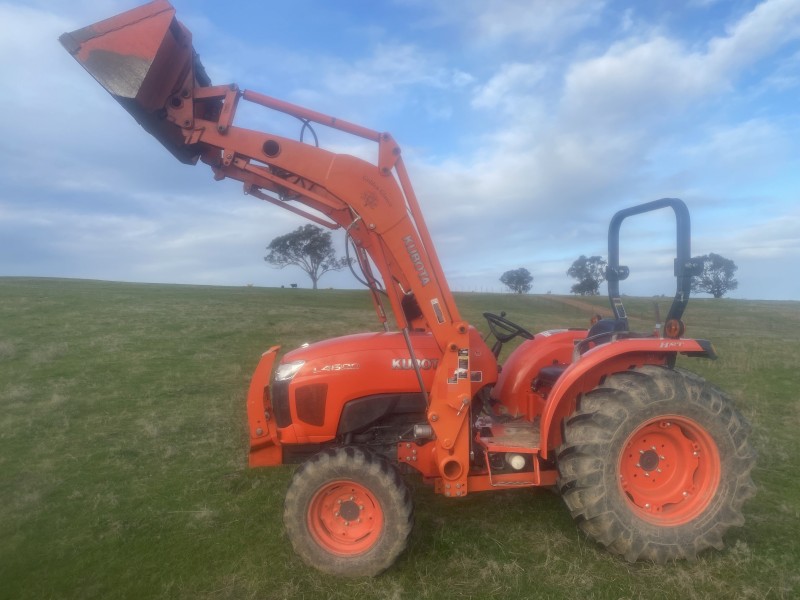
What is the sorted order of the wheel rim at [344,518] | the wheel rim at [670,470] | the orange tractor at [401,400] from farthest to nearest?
the wheel rim at [670,470] → the wheel rim at [344,518] → the orange tractor at [401,400]

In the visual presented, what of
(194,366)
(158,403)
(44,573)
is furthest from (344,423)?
(194,366)

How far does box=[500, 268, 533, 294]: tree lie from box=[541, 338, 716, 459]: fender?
51902 millimetres

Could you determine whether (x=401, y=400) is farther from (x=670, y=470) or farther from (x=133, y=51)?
(x=133, y=51)

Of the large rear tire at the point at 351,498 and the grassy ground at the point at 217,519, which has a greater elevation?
the large rear tire at the point at 351,498

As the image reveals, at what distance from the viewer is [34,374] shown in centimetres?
1017

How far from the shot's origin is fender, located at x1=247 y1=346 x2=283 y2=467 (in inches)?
171

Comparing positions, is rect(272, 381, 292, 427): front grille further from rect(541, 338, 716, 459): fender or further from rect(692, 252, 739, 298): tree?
rect(692, 252, 739, 298): tree

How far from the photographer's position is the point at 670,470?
4102 mm

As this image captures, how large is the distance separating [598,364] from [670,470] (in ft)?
2.91

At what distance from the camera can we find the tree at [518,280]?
55.6 m

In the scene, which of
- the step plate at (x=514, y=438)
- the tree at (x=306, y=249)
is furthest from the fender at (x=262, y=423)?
the tree at (x=306, y=249)

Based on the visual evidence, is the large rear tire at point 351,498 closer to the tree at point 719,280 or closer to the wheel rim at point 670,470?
the wheel rim at point 670,470

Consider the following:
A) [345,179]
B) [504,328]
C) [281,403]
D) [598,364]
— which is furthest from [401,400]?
[345,179]

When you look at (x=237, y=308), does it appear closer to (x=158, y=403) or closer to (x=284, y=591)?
(x=158, y=403)
